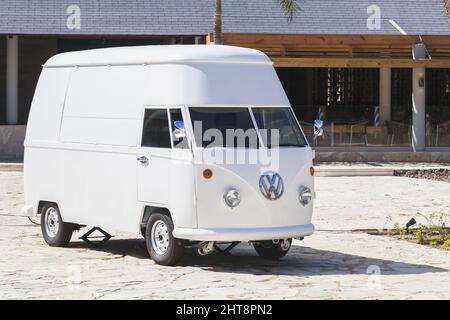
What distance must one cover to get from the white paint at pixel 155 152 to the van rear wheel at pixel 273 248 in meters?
0.60

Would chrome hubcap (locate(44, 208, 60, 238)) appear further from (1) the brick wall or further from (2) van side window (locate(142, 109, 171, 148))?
(1) the brick wall

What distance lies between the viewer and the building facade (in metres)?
33.7

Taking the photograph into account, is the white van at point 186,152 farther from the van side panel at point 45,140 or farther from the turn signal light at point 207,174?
the van side panel at point 45,140

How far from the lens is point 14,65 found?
115 feet

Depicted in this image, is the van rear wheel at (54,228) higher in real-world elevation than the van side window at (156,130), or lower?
Result: lower

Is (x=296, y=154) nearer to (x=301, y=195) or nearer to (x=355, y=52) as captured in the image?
(x=301, y=195)

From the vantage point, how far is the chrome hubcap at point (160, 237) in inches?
528

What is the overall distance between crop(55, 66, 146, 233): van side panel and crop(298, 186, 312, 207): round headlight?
198 centimetres

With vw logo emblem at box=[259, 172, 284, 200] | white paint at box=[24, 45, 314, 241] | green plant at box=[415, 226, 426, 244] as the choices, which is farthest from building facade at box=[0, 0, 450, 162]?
vw logo emblem at box=[259, 172, 284, 200]

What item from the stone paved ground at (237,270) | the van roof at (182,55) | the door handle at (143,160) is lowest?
the stone paved ground at (237,270)

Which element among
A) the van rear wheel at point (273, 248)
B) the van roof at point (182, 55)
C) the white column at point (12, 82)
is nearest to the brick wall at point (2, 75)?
the white column at point (12, 82)

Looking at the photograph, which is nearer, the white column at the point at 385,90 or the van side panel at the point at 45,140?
the van side panel at the point at 45,140
